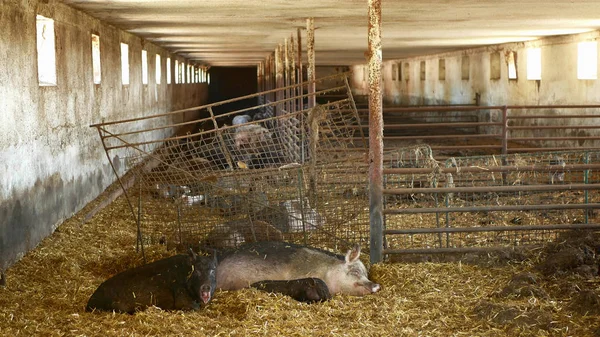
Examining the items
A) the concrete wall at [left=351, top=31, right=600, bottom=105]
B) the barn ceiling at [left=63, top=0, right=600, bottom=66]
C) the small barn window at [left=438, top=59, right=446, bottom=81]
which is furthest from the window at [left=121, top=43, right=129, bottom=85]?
the small barn window at [left=438, top=59, right=446, bottom=81]

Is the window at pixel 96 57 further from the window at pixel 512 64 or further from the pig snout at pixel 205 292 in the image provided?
the window at pixel 512 64

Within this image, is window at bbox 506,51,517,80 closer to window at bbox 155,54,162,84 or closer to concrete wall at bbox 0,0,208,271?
window at bbox 155,54,162,84

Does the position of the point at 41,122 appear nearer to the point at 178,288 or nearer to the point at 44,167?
the point at 44,167

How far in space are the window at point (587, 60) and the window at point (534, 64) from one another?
2000 millimetres

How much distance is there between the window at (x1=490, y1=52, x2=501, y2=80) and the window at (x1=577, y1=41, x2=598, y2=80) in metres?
4.99

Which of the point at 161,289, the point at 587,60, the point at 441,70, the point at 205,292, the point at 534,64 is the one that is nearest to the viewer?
the point at 205,292

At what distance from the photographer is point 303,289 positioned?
19.0 feet

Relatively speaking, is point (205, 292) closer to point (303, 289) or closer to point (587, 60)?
point (303, 289)

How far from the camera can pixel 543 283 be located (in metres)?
6.01

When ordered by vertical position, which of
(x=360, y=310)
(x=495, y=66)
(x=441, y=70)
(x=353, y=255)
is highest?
(x=441, y=70)

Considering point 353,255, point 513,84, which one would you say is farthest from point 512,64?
point 353,255

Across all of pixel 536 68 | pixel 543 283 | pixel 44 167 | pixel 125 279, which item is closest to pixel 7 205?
pixel 44 167

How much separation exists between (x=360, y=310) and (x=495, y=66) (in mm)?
17093

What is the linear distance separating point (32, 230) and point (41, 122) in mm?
1325
